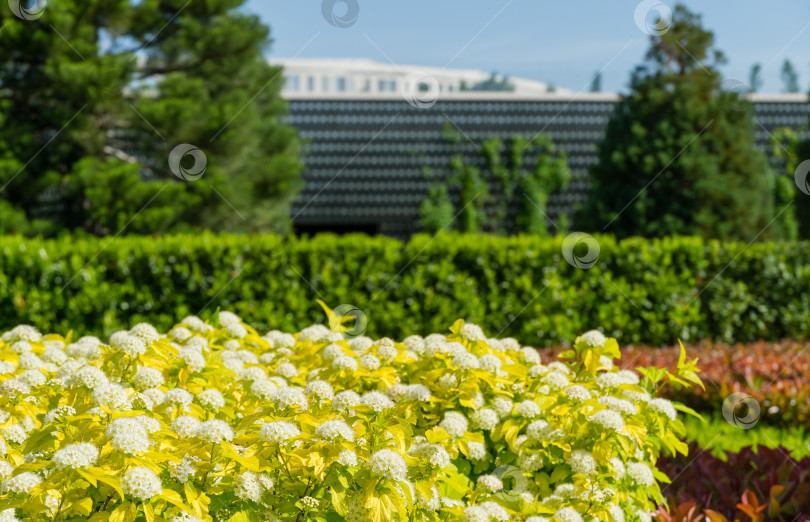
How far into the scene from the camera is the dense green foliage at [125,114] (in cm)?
812

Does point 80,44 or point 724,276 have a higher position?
point 80,44

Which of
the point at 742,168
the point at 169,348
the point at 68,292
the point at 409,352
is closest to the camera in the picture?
the point at 169,348

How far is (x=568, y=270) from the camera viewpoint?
6152mm

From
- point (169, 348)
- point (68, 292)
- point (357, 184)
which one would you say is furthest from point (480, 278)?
point (357, 184)

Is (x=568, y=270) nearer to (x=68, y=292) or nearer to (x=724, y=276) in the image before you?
(x=724, y=276)

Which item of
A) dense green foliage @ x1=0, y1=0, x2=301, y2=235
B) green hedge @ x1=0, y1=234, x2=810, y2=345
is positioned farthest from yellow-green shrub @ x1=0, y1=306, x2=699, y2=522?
dense green foliage @ x1=0, y1=0, x2=301, y2=235

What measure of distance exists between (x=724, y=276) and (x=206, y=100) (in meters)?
6.44

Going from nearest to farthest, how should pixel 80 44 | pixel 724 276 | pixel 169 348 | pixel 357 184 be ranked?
pixel 169 348 → pixel 724 276 → pixel 80 44 → pixel 357 184
